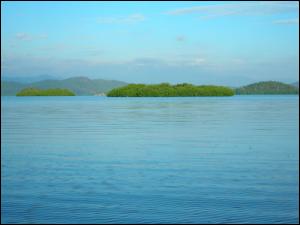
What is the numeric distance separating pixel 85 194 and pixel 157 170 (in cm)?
313

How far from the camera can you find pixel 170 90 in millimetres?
144875

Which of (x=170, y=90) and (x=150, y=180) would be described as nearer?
(x=150, y=180)

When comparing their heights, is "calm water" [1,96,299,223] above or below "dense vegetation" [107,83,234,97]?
below

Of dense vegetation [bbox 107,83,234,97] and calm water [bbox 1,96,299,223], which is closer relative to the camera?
calm water [bbox 1,96,299,223]

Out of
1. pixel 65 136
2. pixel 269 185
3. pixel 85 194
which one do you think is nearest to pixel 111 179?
pixel 85 194

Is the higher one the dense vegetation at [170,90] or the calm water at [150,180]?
the dense vegetation at [170,90]

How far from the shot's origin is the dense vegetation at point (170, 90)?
145 meters

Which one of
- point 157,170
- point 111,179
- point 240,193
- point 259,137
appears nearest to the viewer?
point 240,193

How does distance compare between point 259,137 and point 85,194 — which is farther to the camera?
point 259,137

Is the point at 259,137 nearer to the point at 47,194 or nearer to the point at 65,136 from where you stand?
the point at 65,136

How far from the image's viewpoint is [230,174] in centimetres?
1295

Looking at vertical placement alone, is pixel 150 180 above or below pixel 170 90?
below

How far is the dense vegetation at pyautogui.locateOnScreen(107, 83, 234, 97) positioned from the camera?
145 metres

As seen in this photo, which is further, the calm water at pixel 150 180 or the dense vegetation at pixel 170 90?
the dense vegetation at pixel 170 90
